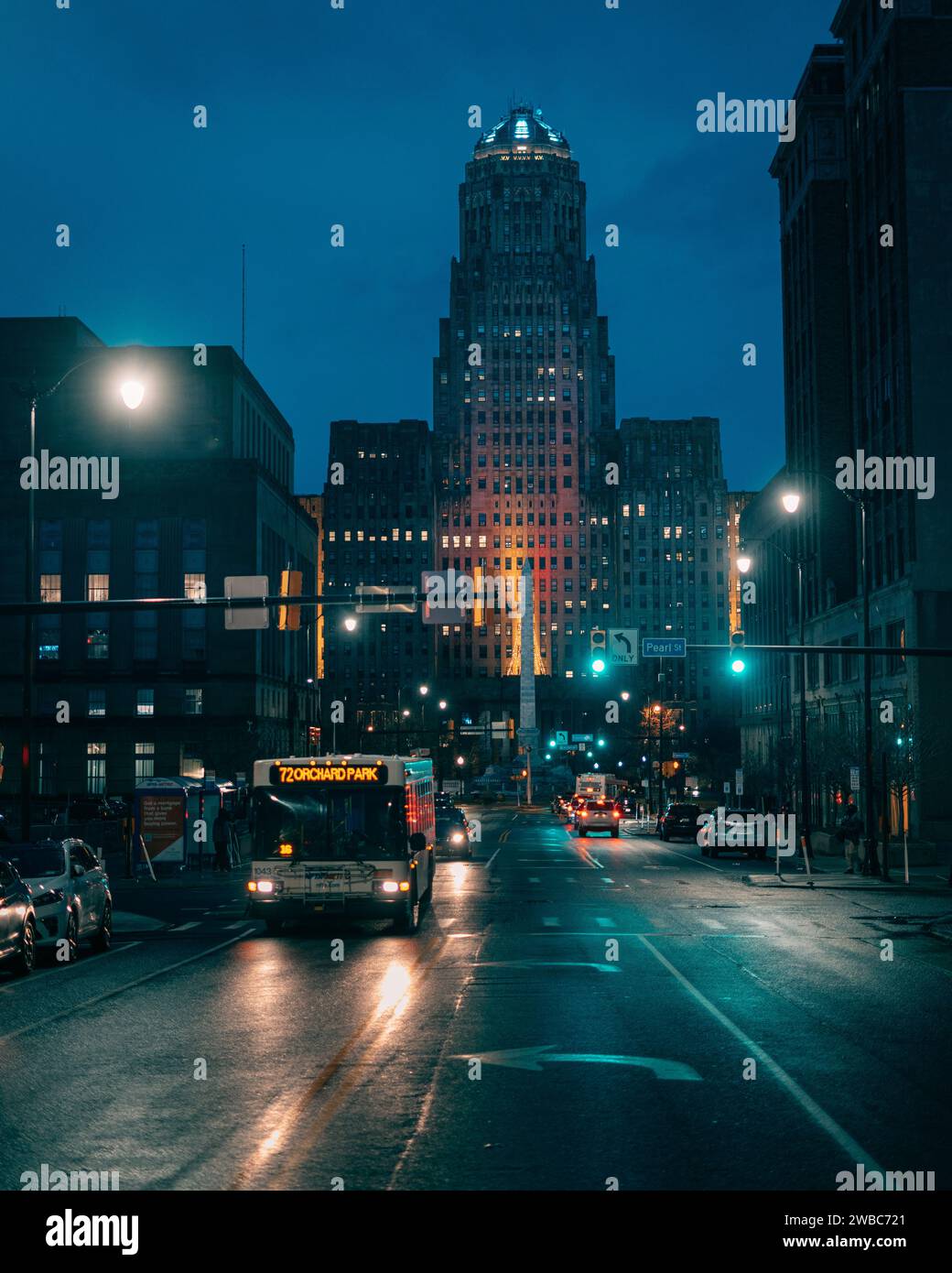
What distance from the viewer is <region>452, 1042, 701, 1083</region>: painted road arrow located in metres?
12.0

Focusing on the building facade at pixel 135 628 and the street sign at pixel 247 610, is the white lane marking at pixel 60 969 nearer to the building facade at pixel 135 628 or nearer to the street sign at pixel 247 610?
the street sign at pixel 247 610

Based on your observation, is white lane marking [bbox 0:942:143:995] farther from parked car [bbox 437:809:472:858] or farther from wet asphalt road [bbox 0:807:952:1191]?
parked car [bbox 437:809:472:858]

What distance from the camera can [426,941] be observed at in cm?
2289

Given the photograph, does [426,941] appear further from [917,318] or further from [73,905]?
[917,318]

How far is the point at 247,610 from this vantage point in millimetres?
23766

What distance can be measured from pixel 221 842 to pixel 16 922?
24.3 meters

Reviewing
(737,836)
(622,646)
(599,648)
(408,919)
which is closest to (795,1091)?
(408,919)

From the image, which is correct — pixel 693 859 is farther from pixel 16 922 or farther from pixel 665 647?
pixel 16 922

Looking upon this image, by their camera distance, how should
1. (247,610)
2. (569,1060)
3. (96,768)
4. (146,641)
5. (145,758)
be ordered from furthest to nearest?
(146,641) → (96,768) → (145,758) → (247,610) → (569,1060)

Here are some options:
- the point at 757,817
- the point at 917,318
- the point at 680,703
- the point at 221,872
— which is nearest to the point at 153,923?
the point at 221,872

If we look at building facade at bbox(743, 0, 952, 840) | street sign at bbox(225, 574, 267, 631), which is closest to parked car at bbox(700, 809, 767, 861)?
building facade at bbox(743, 0, 952, 840)

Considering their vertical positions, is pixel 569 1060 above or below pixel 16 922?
below

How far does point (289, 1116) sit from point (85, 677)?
93.3 metres

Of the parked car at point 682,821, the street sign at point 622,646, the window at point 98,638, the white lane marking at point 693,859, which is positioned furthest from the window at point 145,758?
the street sign at point 622,646
